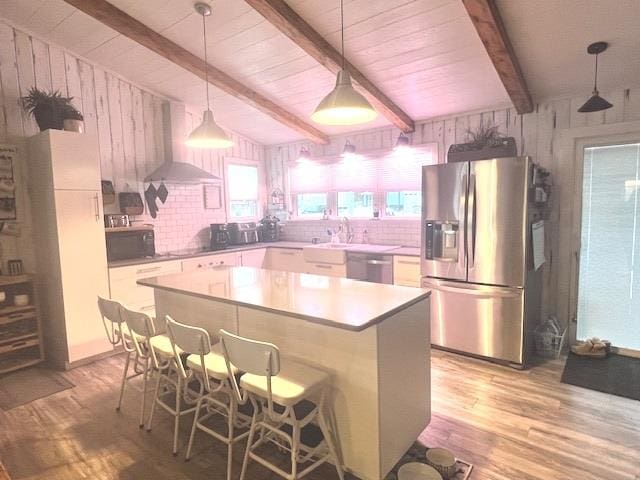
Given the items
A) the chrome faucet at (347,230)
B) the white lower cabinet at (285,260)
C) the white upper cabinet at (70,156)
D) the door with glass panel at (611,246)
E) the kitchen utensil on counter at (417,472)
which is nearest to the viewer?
the kitchen utensil on counter at (417,472)

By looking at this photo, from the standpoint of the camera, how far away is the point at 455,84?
3.48 m

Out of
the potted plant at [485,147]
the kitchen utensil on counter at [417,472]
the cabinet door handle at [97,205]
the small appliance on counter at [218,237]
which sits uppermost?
the potted plant at [485,147]

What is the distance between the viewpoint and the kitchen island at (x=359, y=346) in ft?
6.10

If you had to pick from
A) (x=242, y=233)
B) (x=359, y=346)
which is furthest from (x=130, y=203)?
(x=359, y=346)

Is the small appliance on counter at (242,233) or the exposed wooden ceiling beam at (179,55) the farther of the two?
the small appliance on counter at (242,233)

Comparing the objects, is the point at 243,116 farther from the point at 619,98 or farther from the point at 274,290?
the point at 619,98

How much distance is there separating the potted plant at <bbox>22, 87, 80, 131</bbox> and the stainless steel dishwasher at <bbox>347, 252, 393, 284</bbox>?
3.19 meters

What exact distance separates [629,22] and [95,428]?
14.7ft

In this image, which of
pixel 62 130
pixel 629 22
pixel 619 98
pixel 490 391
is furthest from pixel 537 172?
pixel 62 130

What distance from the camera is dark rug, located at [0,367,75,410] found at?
116 inches

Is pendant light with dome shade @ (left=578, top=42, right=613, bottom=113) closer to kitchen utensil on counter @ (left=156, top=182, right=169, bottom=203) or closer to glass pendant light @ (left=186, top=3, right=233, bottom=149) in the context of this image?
glass pendant light @ (left=186, top=3, right=233, bottom=149)

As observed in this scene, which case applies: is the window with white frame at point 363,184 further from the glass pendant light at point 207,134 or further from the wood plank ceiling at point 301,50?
the glass pendant light at point 207,134

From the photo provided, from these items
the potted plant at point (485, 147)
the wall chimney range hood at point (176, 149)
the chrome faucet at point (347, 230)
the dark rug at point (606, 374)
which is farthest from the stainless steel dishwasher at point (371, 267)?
the wall chimney range hood at point (176, 149)

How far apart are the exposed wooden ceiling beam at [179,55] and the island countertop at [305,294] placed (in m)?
2.06
